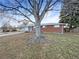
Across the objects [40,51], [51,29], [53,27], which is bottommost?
[51,29]

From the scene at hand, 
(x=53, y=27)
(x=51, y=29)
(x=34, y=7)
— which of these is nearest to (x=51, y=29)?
(x=51, y=29)

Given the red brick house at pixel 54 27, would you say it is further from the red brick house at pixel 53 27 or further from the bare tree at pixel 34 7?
the bare tree at pixel 34 7

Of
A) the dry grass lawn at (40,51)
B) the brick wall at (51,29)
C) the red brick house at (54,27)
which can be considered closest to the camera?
the dry grass lawn at (40,51)

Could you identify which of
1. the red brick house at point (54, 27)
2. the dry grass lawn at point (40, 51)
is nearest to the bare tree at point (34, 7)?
the dry grass lawn at point (40, 51)

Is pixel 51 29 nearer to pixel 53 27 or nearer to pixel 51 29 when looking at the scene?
pixel 51 29

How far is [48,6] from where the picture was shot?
1219 centimetres

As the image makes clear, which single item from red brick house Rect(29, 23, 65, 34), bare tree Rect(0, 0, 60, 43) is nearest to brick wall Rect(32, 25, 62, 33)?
red brick house Rect(29, 23, 65, 34)

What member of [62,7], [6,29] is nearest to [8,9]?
[62,7]

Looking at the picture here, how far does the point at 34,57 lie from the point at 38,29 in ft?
19.5

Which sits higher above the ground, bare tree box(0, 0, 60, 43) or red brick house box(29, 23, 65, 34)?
bare tree box(0, 0, 60, 43)

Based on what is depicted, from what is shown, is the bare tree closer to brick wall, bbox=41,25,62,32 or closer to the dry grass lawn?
the dry grass lawn

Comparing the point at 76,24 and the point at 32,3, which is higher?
the point at 32,3

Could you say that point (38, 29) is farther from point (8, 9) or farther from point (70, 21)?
point (70, 21)

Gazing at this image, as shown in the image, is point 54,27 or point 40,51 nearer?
point 40,51
